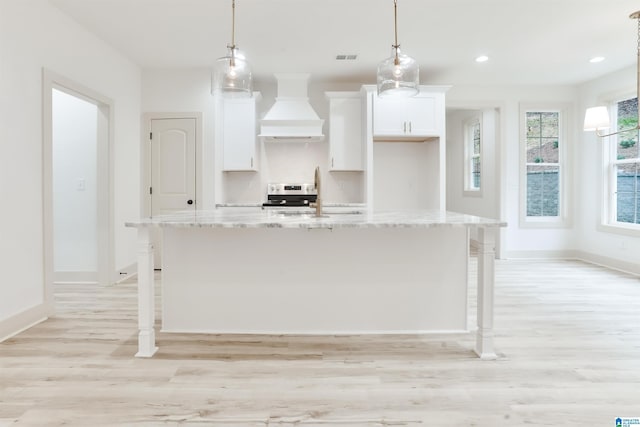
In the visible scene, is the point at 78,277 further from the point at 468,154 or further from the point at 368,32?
the point at 468,154

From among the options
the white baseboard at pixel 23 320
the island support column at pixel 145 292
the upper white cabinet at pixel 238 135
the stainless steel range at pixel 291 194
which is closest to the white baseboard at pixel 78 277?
the white baseboard at pixel 23 320

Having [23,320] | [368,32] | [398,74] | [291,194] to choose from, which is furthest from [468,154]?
[23,320]

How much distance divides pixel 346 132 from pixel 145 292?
355cm

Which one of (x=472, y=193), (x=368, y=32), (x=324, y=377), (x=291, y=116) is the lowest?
(x=324, y=377)

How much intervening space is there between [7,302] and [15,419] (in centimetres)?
144

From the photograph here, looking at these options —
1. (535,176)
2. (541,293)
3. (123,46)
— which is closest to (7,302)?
(123,46)

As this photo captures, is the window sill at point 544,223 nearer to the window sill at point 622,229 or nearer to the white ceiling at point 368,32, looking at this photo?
the window sill at point 622,229

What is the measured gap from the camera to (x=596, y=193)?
5.99 m

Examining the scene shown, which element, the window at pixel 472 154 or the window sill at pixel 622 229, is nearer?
the window sill at pixel 622 229

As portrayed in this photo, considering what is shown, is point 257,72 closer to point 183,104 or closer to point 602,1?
point 183,104

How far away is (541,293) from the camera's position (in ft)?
14.2

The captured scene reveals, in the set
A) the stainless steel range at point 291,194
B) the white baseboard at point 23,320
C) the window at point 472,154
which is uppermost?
the window at point 472,154

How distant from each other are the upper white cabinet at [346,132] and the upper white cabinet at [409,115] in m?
0.30

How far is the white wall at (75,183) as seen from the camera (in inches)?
186
